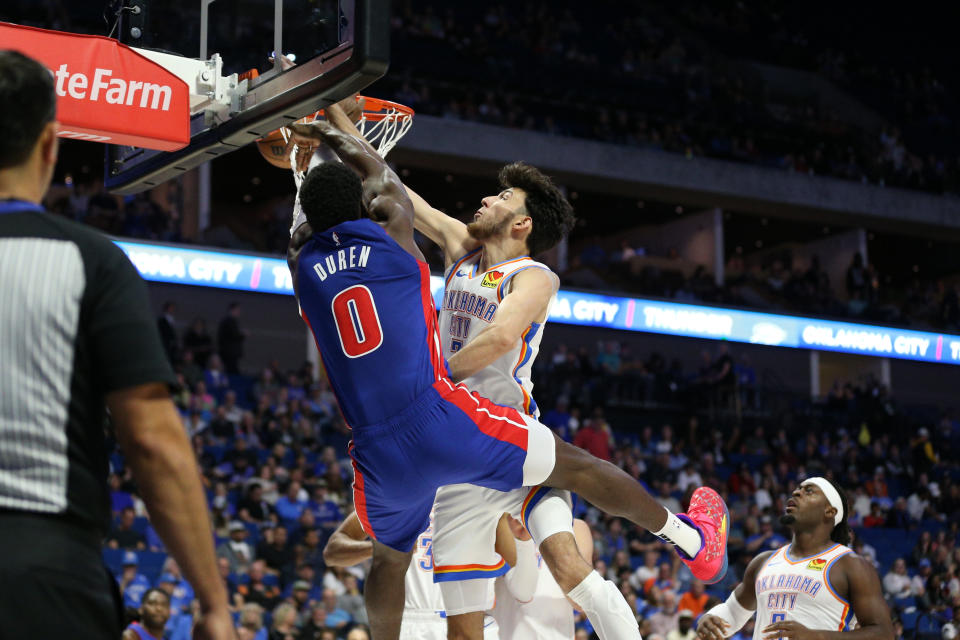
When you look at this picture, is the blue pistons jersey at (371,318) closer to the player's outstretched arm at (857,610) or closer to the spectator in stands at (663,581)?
the player's outstretched arm at (857,610)

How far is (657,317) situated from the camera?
21531 mm

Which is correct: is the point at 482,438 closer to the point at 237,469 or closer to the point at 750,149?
the point at 237,469

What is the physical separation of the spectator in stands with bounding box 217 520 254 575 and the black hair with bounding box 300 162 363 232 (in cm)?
793

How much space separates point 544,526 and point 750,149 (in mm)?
22128

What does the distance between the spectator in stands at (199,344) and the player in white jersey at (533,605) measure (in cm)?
1184

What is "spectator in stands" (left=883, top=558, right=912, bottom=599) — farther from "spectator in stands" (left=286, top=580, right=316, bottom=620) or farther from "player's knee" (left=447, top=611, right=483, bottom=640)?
"player's knee" (left=447, top=611, right=483, bottom=640)

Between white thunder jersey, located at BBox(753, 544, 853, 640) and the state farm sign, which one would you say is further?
white thunder jersey, located at BBox(753, 544, 853, 640)

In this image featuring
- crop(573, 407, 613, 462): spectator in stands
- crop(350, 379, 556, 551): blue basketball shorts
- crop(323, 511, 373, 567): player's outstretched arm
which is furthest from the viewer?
crop(573, 407, 613, 462): spectator in stands

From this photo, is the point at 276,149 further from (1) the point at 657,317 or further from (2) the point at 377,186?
(1) the point at 657,317

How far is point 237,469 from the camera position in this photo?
13898 millimetres

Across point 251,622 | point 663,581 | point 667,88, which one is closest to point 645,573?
point 663,581

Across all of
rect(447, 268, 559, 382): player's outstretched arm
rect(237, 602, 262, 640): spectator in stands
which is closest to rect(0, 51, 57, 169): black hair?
rect(447, 268, 559, 382): player's outstretched arm

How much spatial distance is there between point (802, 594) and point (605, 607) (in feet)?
7.89

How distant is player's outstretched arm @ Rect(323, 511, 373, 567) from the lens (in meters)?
5.67
